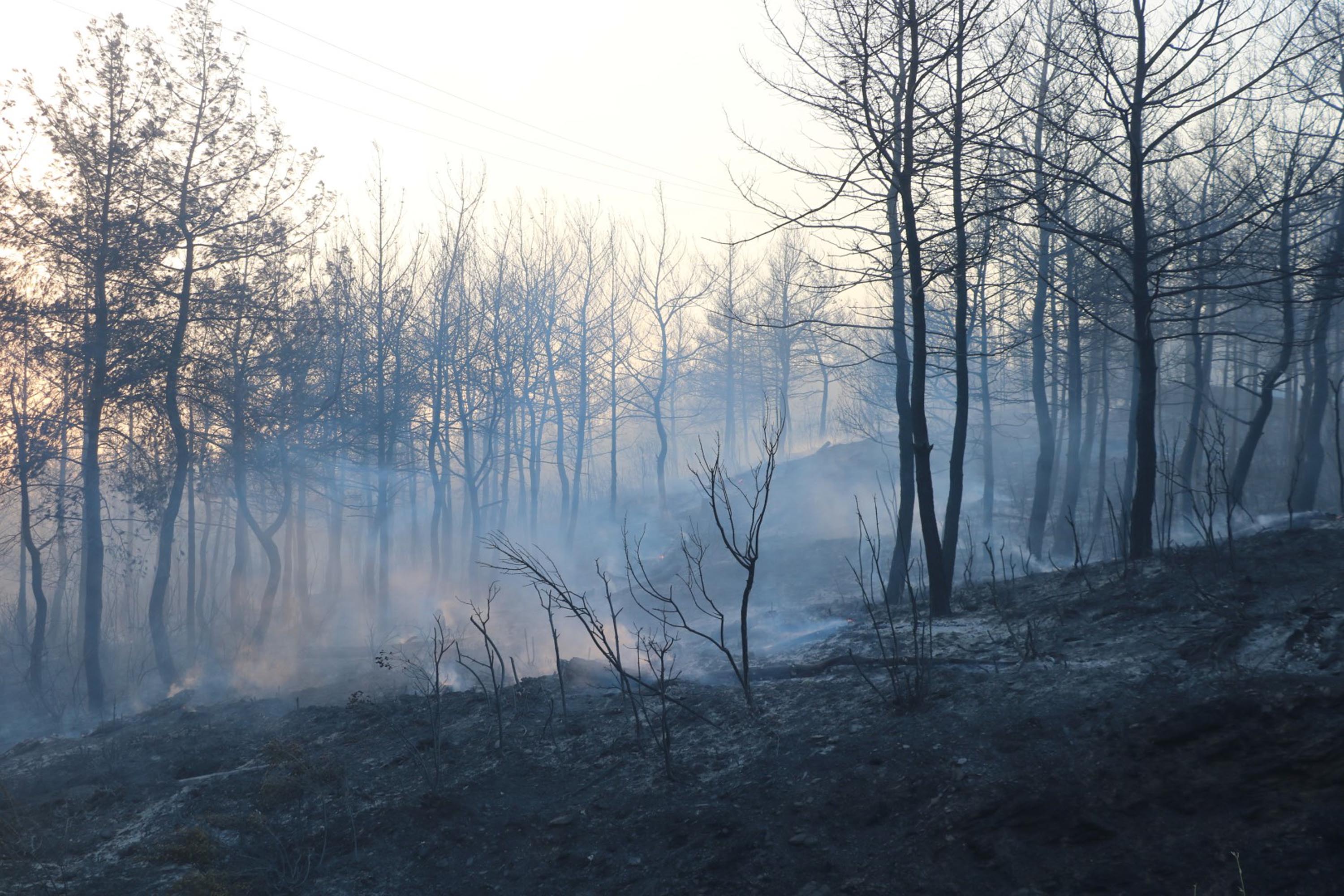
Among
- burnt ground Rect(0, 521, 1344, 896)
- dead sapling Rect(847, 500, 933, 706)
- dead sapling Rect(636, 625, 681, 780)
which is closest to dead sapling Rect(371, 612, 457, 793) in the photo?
burnt ground Rect(0, 521, 1344, 896)

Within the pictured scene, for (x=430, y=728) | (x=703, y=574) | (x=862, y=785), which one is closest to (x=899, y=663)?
(x=862, y=785)

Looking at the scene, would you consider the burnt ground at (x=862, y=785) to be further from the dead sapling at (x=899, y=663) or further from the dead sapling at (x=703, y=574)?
the dead sapling at (x=703, y=574)

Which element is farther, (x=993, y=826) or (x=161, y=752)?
(x=161, y=752)

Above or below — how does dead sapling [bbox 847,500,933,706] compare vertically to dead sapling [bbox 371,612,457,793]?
above

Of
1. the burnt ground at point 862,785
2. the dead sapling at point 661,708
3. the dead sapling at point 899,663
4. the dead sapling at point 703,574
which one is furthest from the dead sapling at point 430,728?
the dead sapling at point 899,663

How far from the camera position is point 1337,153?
506 inches

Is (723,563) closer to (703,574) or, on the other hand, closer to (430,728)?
(703,574)

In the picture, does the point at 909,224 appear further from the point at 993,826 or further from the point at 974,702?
the point at 993,826

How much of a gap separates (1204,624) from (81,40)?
1773 cm

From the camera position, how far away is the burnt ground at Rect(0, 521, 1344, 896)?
12.0ft

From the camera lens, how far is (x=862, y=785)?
466 cm

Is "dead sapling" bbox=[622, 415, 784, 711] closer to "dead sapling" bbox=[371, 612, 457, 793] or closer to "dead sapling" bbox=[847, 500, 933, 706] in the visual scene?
"dead sapling" bbox=[847, 500, 933, 706]

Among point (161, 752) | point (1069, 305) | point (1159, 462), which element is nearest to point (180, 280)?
point (161, 752)

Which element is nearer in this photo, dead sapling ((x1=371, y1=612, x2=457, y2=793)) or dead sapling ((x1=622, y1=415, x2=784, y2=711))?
dead sapling ((x1=622, y1=415, x2=784, y2=711))
